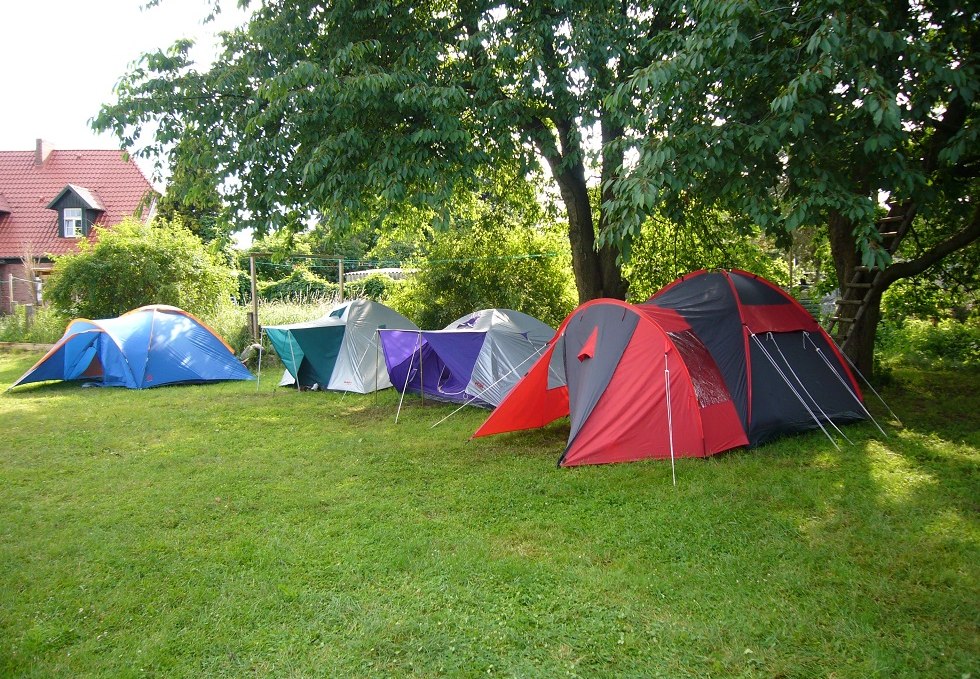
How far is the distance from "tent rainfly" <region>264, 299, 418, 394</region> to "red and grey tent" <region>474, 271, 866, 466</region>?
380cm

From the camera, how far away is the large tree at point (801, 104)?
4.77m

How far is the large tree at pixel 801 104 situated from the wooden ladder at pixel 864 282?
2199mm

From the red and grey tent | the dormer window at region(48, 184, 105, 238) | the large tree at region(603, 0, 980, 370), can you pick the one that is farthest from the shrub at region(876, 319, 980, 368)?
the dormer window at region(48, 184, 105, 238)

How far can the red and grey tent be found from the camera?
6125mm

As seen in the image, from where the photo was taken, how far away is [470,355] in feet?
28.1

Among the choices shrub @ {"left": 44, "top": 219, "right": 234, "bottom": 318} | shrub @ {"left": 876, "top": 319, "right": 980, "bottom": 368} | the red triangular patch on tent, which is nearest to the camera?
the red triangular patch on tent

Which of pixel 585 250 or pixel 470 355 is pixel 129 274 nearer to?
pixel 470 355

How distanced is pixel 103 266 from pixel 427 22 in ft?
29.9

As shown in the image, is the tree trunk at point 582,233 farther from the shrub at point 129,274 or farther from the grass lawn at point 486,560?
the shrub at point 129,274

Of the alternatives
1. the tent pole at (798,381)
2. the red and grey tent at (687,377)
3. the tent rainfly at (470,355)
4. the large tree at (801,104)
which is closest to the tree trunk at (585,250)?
the tent rainfly at (470,355)

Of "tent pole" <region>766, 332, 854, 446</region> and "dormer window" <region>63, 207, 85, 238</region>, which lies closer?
"tent pole" <region>766, 332, 854, 446</region>

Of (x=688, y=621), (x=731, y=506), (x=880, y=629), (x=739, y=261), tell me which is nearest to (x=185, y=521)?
(x=688, y=621)

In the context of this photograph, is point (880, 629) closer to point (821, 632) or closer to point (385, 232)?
point (821, 632)

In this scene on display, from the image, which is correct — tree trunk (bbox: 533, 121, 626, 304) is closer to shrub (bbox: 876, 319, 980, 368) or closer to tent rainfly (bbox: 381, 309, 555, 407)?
tent rainfly (bbox: 381, 309, 555, 407)
